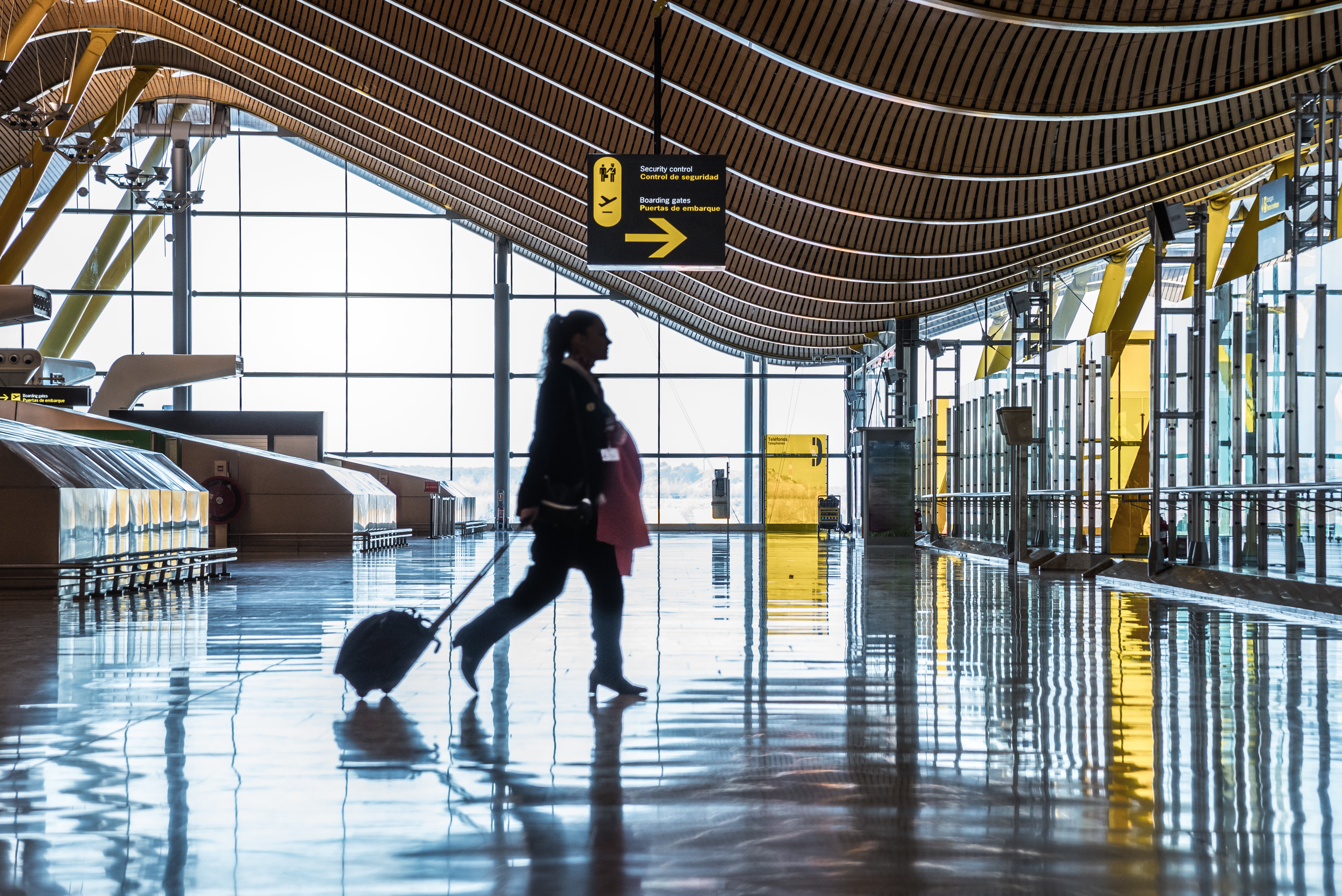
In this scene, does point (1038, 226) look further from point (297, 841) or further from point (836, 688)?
point (297, 841)

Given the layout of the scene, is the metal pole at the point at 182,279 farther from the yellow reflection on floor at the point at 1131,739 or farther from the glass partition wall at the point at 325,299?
the yellow reflection on floor at the point at 1131,739

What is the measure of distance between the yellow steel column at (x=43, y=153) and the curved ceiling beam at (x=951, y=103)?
15.7m

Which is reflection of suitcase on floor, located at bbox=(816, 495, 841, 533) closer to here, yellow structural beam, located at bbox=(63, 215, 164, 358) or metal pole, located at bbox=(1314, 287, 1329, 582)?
yellow structural beam, located at bbox=(63, 215, 164, 358)

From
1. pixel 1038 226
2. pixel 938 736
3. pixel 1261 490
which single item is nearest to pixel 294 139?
pixel 1038 226

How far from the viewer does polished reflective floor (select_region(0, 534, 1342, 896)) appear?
9.17ft

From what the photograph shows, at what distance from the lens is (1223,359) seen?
1487 cm

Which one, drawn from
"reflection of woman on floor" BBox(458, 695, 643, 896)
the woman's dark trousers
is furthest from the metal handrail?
"reflection of woman on floor" BBox(458, 695, 643, 896)

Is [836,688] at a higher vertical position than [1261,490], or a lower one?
lower

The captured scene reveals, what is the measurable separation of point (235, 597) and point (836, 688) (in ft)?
23.8

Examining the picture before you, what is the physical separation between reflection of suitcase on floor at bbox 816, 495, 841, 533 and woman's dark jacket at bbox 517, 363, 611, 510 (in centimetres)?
3427

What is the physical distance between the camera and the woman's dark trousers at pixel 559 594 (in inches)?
198

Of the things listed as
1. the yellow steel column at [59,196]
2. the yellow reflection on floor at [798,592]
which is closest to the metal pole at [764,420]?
the yellow reflection on floor at [798,592]

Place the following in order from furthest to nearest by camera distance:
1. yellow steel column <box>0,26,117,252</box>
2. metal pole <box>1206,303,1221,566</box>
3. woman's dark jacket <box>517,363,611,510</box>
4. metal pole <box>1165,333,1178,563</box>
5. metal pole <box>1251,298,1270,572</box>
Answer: yellow steel column <box>0,26,117,252</box>, metal pole <box>1165,333,1178,563</box>, metal pole <box>1206,303,1221,566</box>, metal pole <box>1251,298,1270,572</box>, woman's dark jacket <box>517,363,611,510</box>

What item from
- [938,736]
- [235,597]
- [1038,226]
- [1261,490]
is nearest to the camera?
[938,736]
